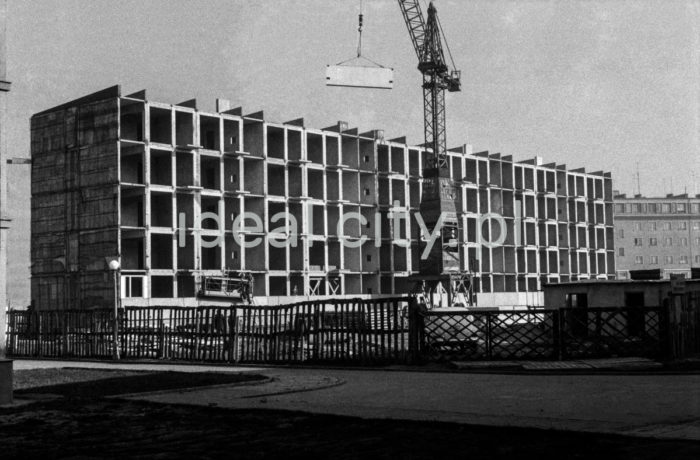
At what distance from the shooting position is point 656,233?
17188 cm

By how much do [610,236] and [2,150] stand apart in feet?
398

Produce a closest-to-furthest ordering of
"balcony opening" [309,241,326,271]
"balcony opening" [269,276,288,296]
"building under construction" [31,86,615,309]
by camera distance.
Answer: "building under construction" [31,86,615,309] → "balcony opening" [269,276,288,296] → "balcony opening" [309,241,326,271]

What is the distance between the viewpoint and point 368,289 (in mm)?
93938

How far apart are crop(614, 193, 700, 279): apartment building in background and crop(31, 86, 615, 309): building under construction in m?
69.3

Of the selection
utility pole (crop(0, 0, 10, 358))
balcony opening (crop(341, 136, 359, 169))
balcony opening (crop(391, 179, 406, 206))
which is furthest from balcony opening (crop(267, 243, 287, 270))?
utility pole (crop(0, 0, 10, 358))

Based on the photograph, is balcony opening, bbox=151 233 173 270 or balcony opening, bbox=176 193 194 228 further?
balcony opening, bbox=151 233 173 270

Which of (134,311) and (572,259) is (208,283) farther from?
(572,259)

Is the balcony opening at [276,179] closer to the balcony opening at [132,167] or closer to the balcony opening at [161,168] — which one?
the balcony opening at [161,168]

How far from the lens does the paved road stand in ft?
38.1

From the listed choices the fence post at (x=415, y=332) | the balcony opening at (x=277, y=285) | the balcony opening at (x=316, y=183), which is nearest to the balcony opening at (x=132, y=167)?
the balcony opening at (x=277, y=285)

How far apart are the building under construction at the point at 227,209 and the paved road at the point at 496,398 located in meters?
49.5

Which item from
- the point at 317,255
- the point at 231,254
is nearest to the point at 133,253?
the point at 231,254

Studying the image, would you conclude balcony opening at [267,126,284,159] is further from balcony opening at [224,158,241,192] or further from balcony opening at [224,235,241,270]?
balcony opening at [224,235,241,270]

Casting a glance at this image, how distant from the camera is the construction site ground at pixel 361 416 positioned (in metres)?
9.50
